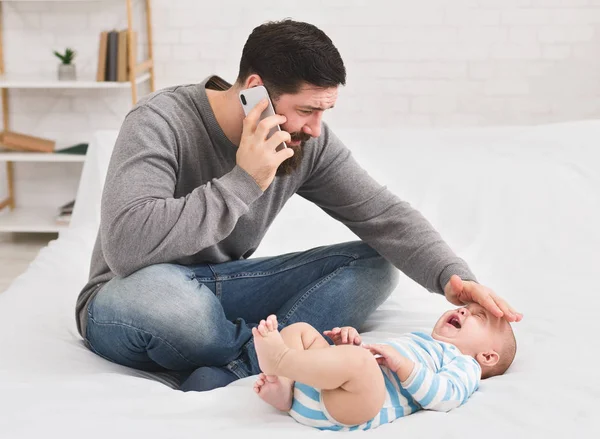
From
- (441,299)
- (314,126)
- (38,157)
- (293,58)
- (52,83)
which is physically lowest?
(38,157)

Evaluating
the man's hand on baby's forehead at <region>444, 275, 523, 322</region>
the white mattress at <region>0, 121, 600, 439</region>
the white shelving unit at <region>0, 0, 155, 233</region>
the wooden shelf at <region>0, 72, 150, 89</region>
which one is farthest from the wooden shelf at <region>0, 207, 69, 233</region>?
the man's hand on baby's forehead at <region>444, 275, 523, 322</region>

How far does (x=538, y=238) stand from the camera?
2180 millimetres

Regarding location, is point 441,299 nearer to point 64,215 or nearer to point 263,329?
point 263,329

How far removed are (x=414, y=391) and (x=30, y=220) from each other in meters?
2.78

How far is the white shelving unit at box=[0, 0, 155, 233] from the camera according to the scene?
3.42m

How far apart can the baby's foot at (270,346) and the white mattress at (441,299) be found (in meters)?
0.10

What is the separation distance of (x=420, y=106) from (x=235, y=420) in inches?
99.9

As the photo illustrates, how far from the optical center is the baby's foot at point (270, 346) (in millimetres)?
1220

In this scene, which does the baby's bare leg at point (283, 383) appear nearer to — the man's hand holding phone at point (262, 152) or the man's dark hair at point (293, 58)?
the man's hand holding phone at point (262, 152)

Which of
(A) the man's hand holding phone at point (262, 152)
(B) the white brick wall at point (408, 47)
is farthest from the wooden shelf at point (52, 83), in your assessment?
(A) the man's hand holding phone at point (262, 152)

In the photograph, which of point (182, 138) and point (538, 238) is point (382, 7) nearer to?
point (538, 238)

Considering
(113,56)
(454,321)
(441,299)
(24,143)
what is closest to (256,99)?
(454,321)

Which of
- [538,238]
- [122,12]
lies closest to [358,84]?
[122,12]

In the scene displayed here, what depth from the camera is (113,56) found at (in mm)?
3461
